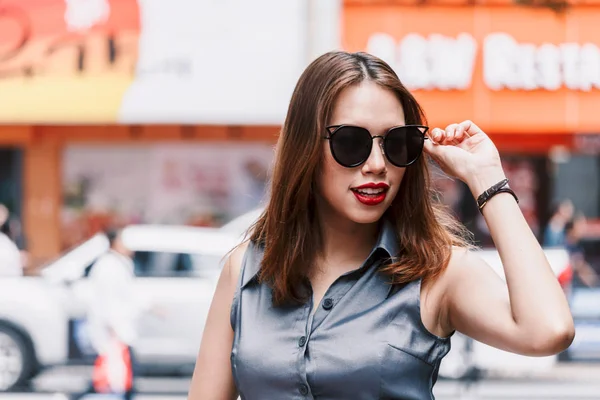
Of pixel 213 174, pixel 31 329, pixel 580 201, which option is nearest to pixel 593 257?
pixel 580 201

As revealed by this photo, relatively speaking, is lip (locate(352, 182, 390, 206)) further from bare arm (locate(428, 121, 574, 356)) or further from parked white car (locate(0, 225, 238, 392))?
parked white car (locate(0, 225, 238, 392))

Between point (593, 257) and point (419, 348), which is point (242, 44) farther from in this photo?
point (419, 348)

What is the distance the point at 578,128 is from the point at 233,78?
5.06m

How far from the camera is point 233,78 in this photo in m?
13.5

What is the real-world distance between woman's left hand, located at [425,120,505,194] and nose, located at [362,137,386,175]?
169 millimetres

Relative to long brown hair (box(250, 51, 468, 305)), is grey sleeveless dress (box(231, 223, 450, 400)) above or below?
below

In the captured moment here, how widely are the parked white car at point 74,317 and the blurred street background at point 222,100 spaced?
1.78 meters

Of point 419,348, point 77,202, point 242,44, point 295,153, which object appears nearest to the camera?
point 419,348

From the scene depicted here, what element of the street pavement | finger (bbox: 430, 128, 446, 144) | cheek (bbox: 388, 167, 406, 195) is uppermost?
finger (bbox: 430, 128, 446, 144)

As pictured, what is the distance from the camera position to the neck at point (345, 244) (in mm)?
2145

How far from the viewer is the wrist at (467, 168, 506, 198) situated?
2.03 metres

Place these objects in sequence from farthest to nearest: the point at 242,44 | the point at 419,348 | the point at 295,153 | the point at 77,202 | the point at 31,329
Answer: the point at 77,202 → the point at 242,44 → the point at 31,329 → the point at 295,153 → the point at 419,348

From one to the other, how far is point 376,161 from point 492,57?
12.3 m

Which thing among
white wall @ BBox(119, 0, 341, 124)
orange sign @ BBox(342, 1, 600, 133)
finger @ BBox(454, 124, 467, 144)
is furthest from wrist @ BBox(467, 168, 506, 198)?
orange sign @ BBox(342, 1, 600, 133)
